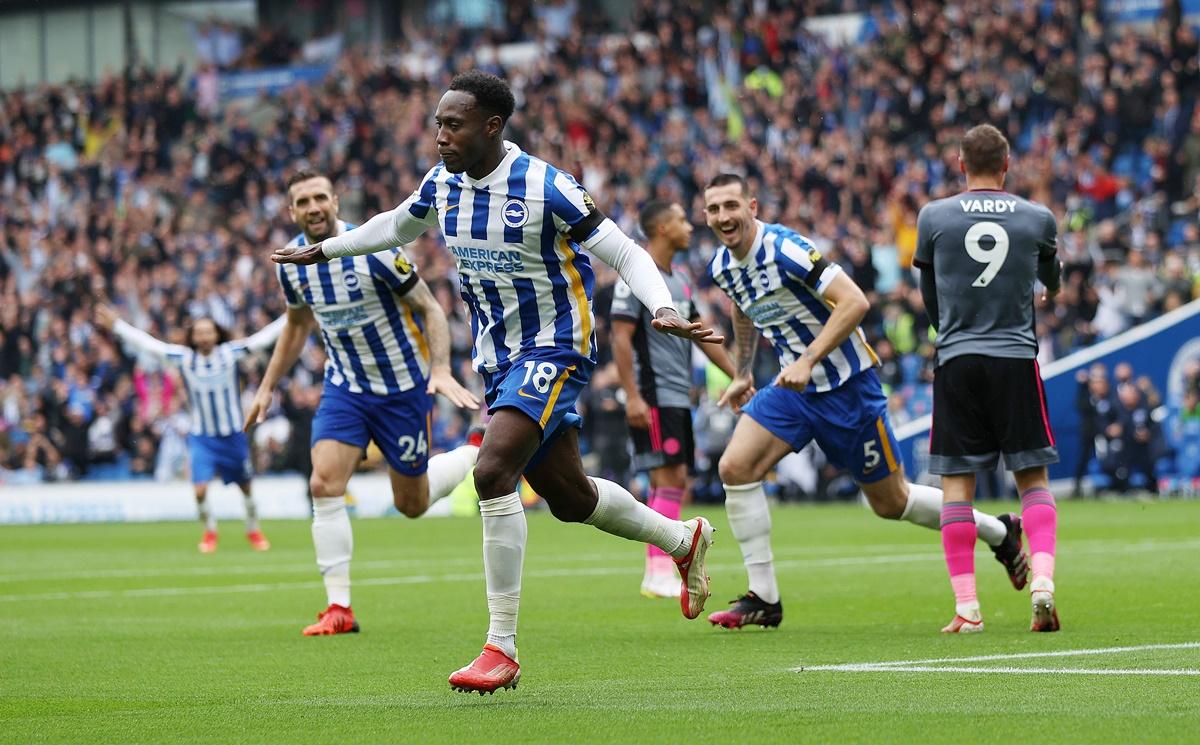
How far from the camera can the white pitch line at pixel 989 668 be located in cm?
673

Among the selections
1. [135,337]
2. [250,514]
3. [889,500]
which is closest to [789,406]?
[889,500]

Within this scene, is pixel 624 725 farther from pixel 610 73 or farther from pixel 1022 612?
pixel 610 73

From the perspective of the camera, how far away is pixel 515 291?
6918mm

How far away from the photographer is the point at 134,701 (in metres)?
6.70

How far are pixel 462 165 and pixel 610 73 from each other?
1068 inches

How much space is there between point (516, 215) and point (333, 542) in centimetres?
367

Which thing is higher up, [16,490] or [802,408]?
[802,408]

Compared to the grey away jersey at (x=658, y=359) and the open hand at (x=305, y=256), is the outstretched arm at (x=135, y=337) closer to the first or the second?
→ the grey away jersey at (x=658, y=359)

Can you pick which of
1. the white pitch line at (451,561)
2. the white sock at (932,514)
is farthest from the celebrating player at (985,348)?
the white pitch line at (451,561)

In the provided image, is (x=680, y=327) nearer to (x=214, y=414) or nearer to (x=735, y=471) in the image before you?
(x=735, y=471)

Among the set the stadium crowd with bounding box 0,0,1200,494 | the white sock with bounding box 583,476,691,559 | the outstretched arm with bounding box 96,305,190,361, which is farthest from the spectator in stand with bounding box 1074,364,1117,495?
the white sock with bounding box 583,476,691,559

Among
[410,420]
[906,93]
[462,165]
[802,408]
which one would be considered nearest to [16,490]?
[906,93]

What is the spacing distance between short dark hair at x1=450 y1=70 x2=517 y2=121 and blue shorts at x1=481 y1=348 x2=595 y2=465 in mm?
926

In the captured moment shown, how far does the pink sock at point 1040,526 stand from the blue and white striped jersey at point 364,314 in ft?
11.5
